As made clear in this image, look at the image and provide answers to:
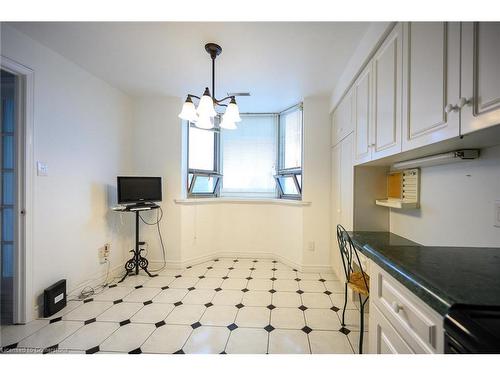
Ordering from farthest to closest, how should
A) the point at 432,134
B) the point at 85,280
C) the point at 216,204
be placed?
the point at 216,204 < the point at 85,280 < the point at 432,134

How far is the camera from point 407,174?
5.43ft

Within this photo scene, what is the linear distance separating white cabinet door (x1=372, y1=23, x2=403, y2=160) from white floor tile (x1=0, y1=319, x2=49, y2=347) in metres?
3.10

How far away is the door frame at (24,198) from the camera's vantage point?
5.48ft

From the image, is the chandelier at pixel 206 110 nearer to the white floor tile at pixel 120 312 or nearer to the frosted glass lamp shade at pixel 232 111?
the frosted glass lamp shade at pixel 232 111

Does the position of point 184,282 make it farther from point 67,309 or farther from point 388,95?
point 388,95

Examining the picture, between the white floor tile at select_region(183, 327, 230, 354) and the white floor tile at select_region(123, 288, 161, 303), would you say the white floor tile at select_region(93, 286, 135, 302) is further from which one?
the white floor tile at select_region(183, 327, 230, 354)

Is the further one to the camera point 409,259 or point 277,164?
point 277,164

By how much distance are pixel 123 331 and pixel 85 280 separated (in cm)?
101

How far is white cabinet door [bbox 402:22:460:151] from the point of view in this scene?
839 millimetres

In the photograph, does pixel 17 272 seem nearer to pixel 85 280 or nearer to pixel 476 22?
pixel 85 280

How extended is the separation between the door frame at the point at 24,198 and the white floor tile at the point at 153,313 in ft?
2.97

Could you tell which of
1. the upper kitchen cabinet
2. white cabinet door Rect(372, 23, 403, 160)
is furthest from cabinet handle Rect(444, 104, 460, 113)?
the upper kitchen cabinet
